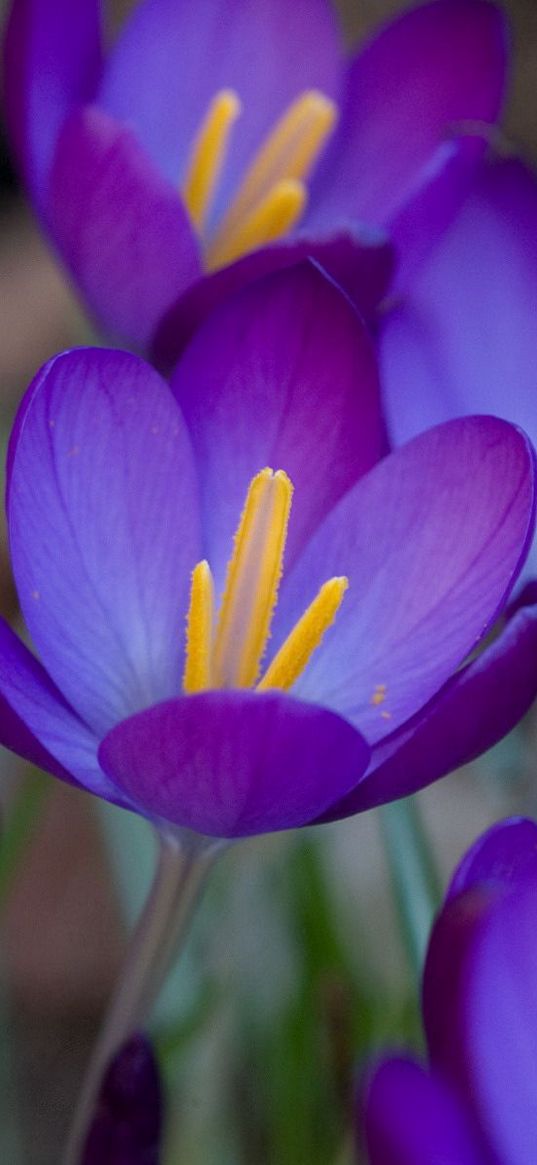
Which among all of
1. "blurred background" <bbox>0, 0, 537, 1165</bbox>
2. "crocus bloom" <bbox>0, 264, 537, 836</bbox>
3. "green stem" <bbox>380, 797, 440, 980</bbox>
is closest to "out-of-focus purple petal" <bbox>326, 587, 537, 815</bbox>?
"crocus bloom" <bbox>0, 264, 537, 836</bbox>

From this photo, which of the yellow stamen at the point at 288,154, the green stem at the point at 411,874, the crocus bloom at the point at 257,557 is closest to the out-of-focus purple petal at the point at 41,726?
the crocus bloom at the point at 257,557

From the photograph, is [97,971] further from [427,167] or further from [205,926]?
[427,167]

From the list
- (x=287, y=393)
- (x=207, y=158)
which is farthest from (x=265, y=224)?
(x=287, y=393)

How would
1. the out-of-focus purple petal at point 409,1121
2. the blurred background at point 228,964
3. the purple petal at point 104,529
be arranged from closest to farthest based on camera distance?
the out-of-focus purple petal at point 409,1121, the purple petal at point 104,529, the blurred background at point 228,964

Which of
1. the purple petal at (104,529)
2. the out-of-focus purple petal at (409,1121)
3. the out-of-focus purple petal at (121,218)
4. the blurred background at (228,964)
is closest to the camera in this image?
the out-of-focus purple petal at (409,1121)

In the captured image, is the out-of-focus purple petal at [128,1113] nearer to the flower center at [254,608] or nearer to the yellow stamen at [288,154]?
the flower center at [254,608]

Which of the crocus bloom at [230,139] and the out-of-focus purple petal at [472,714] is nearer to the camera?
the out-of-focus purple petal at [472,714]

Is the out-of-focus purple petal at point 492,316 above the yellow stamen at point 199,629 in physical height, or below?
above

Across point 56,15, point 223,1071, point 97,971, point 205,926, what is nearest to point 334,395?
point 56,15
